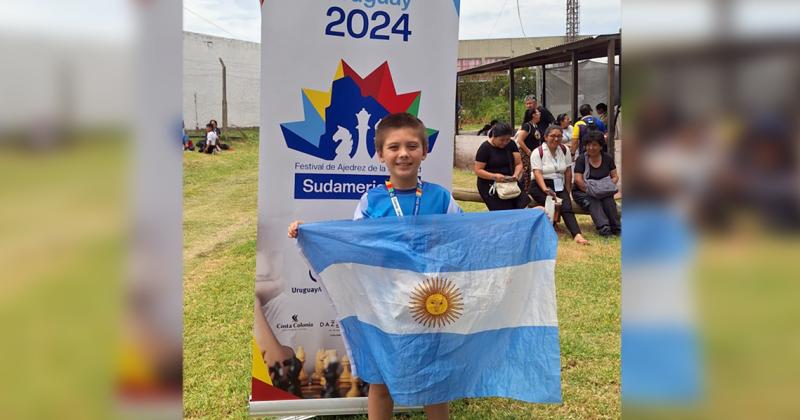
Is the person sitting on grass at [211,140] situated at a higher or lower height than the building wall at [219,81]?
lower

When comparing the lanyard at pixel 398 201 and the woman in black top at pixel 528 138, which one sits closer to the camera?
the lanyard at pixel 398 201

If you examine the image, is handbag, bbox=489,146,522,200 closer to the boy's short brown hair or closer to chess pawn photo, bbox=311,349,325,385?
chess pawn photo, bbox=311,349,325,385

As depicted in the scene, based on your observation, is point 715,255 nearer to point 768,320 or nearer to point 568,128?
point 768,320

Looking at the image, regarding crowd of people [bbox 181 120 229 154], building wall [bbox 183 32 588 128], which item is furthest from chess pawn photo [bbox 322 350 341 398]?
crowd of people [bbox 181 120 229 154]

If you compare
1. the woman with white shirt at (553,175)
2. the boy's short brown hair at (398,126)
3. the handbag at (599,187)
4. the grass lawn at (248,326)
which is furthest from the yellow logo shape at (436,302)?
the handbag at (599,187)

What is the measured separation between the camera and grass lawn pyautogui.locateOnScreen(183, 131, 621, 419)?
367 centimetres

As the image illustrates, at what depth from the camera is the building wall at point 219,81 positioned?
16203 mm

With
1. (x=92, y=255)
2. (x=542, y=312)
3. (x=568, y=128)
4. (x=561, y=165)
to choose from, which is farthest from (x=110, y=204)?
(x=568, y=128)

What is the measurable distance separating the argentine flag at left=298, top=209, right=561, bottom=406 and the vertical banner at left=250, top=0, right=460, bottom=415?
539mm

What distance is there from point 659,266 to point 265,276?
2656mm

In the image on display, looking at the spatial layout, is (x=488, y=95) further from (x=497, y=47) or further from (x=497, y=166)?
(x=497, y=166)

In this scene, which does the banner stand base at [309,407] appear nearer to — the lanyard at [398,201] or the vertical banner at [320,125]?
the vertical banner at [320,125]

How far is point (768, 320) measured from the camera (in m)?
0.66

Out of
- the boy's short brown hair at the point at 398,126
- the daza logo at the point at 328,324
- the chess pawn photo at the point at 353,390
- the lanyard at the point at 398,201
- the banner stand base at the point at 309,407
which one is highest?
the boy's short brown hair at the point at 398,126
